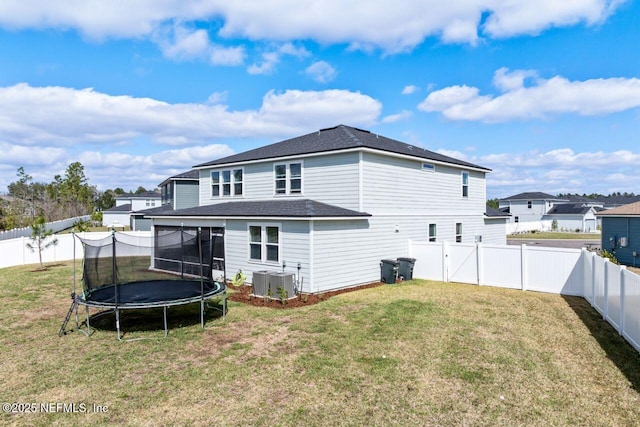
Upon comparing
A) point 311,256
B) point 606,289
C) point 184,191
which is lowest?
point 606,289

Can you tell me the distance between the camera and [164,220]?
19.1 meters

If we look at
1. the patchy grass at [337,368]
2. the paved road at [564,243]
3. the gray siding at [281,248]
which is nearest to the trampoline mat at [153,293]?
the patchy grass at [337,368]

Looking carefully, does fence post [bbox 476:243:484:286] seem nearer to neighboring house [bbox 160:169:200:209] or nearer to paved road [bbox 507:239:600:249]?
neighboring house [bbox 160:169:200:209]

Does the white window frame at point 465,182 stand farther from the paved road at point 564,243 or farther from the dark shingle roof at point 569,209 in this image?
the dark shingle roof at point 569,209

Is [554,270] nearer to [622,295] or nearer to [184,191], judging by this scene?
[622,295]

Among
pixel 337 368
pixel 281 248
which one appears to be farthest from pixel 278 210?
pixel 337 368

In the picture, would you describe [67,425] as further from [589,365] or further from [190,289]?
[589,365]

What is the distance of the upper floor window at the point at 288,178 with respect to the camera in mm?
16344

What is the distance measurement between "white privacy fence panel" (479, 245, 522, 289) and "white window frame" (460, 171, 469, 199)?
275 inches

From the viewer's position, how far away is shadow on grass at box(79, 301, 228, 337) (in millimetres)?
9610

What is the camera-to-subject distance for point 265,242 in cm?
1435

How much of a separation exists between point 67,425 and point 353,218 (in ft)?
34.6

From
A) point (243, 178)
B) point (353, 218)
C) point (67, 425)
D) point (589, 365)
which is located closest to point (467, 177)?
point (353, 218)

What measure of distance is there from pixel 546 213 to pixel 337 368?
62.2 metres
